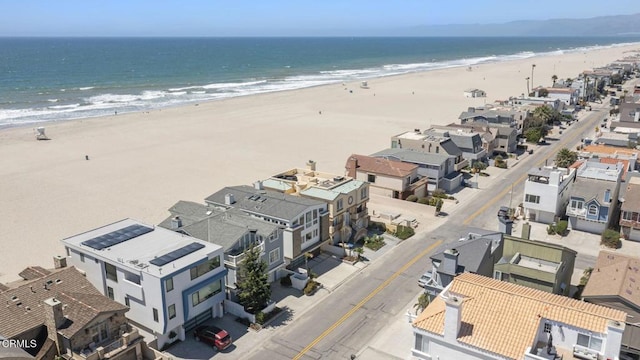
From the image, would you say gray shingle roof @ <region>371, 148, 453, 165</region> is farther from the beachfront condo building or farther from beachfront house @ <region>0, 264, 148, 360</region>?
beachfront house @ <region>0, 264, 148, 360</region>

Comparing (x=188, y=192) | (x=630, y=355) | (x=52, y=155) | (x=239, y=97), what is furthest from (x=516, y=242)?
(x=239, y=97)

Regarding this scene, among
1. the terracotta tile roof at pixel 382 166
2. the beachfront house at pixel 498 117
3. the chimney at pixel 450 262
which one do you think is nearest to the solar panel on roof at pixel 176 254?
the chimney at pixel 450 262

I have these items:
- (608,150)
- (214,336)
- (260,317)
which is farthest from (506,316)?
(608,150)

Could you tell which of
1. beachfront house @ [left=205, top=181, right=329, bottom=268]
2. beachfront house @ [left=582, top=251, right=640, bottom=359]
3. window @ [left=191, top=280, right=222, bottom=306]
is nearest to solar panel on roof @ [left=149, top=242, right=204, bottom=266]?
window @ [left=191, top=280, right=222, bottom=306]

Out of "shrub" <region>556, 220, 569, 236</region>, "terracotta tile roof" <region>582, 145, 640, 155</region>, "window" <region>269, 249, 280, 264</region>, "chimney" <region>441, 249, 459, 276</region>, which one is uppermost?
"chimney" <region>441, 249, 459, 276</region>

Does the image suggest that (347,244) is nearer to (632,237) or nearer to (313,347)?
(313,347)

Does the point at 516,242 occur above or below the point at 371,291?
above
